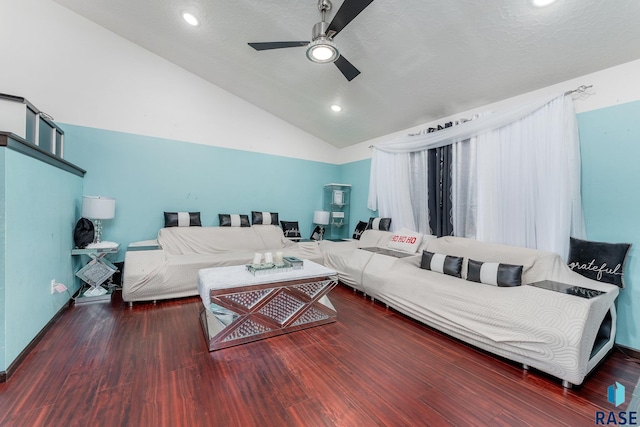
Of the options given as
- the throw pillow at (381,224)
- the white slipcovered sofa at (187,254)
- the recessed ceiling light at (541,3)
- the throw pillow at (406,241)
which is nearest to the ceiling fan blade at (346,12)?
the recessed ceiling light at (541,3)

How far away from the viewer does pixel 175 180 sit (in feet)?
13.4

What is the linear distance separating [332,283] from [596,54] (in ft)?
10.2

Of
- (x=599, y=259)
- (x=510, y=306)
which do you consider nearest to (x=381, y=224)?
(x=510, y=306)

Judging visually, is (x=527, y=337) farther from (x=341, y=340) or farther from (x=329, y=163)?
(x=329, y=163)

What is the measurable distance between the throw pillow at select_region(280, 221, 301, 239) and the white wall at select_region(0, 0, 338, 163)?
5.17 ft

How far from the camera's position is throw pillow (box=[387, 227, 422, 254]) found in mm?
3604

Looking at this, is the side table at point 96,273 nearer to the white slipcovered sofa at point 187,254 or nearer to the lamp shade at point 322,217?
the white slipcovered sofa at point 187,254

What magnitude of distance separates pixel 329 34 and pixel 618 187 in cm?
282

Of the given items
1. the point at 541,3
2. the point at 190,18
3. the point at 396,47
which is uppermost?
the point at 190,18

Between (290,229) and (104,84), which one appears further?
(290,229)

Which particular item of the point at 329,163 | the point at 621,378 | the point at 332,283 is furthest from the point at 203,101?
the point at 621,378

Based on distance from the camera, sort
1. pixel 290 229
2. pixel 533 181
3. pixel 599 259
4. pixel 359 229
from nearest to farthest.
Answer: pixel 599 259
pixel 533 181
pixel 359 229
pixel 290 229

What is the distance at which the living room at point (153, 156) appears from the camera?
6.87 feet
